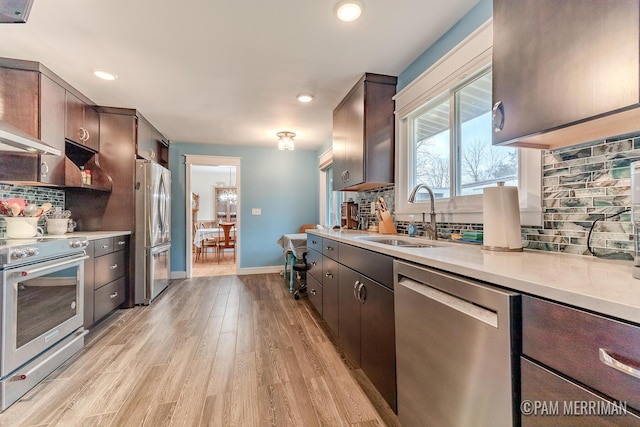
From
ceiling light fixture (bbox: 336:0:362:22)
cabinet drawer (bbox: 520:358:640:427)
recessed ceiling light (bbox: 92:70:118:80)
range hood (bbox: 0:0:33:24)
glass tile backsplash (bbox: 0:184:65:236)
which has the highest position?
recessed ceiling light (bbox: 92:70:118:80)

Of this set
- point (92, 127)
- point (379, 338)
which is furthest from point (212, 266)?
point (379, 338)

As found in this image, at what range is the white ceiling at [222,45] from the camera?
163 centimetres

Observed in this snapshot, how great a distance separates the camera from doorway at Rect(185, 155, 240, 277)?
474 centimetres

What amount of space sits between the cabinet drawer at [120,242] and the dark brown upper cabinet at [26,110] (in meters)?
0.85

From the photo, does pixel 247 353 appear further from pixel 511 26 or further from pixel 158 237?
pixel 511 26

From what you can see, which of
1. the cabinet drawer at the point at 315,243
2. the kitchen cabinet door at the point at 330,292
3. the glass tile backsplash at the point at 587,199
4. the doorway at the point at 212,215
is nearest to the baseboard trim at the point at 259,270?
the doorway at the point at 212,215

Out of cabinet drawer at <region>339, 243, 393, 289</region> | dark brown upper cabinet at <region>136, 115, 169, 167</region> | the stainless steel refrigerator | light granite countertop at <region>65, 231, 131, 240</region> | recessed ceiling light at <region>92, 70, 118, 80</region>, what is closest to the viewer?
cabinet drawer at <region>339, 243, 393, 289</region>

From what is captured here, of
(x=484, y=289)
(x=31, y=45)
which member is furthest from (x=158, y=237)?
(x=484, y=289)

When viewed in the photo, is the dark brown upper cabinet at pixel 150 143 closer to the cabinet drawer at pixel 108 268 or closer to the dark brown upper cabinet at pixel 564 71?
the cabinet drawer at pixel 108 268

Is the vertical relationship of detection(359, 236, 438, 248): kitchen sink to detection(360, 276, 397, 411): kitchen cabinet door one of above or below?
above

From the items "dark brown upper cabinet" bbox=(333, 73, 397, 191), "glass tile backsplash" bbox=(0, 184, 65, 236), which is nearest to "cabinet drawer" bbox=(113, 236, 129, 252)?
"glass tile backsplash" bbox=(0, 184, 65, 236)

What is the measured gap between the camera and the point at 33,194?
8.60 ft

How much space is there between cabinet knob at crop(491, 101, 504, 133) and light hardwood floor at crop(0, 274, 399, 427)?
4.86 ft

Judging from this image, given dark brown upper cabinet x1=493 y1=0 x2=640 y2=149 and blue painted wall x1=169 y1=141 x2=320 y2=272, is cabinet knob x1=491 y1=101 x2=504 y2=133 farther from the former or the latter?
blue painted wall x1=169 y1=141 x2=320 y2=272
